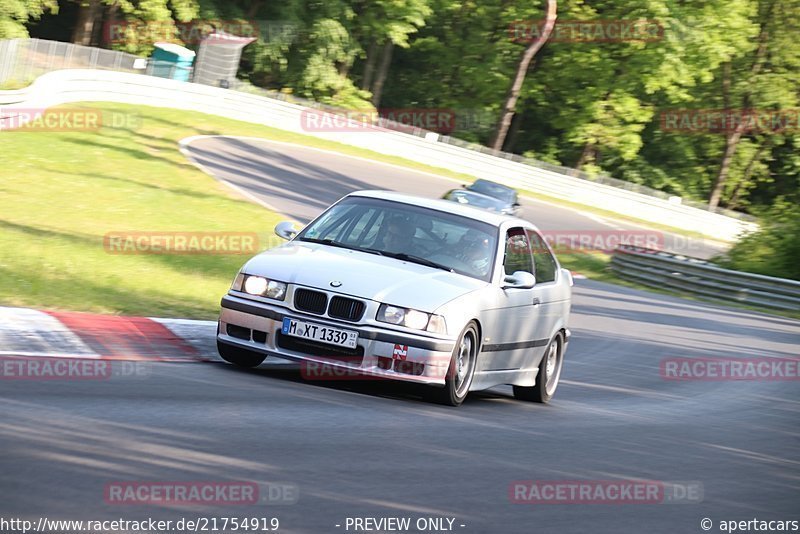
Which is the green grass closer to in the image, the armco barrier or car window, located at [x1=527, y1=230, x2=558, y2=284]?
car window, located at [x1=527, y1=230, x2=558, y2=284]

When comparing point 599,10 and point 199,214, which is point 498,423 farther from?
point 599,10

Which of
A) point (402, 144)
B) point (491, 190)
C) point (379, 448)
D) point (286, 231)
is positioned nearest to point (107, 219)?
point (286, 231)

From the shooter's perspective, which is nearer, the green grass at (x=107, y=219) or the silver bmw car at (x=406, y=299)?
the silver bmw car at (x=406, y=299)

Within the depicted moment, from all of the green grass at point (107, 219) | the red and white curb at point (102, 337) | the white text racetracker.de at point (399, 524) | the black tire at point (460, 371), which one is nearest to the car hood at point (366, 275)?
the black tire at point (460, 371)

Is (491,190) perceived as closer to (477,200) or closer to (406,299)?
(477,200)

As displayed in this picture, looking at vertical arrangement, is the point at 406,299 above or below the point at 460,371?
above

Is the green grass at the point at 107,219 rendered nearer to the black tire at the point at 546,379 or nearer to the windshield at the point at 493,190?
the black tire at the point at 546,379

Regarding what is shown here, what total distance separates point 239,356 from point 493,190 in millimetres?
21881

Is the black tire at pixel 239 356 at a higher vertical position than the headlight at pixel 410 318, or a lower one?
lower

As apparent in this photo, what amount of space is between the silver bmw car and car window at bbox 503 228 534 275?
12mm

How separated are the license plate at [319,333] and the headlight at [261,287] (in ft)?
0.75

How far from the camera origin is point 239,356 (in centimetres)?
900

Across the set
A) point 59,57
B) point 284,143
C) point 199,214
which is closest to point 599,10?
point 284,143

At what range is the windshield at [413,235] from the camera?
30.3ft
